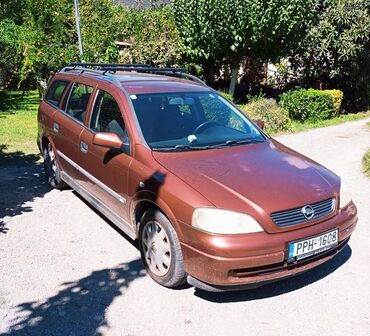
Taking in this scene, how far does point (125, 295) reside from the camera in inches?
142

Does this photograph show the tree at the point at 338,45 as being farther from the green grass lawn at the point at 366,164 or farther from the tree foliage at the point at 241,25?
the green grass lawn at the point at 366,164

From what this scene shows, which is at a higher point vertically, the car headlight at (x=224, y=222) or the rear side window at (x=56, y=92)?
the rear side window at (x=56, y=92)

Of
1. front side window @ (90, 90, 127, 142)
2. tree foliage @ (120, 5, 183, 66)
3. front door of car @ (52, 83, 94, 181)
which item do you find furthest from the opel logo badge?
tree foliage @ (120, 5, 183, 66)

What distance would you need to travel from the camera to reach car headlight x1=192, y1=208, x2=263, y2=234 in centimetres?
Result: 318

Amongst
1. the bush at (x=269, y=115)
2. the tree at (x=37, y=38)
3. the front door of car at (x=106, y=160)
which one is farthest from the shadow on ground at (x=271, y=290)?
the tree at (x=37, y=38)

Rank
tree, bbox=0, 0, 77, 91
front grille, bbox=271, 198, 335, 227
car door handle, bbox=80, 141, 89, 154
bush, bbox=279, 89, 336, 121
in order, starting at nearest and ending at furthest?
front grille, bbox=271, 198, 335, 227, car door handle, bbox=80, 141, 89, 154, bush, bbox=279, 89, 336, 121, tree, bbox=0, 0, 77, 91

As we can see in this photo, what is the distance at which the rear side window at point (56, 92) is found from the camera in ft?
19.0

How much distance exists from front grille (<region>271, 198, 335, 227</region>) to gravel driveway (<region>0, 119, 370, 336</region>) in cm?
70

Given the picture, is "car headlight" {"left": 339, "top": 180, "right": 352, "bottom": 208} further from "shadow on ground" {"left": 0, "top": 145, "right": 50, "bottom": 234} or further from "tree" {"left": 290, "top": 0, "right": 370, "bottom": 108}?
"tree" {"left": 290, "top": 0, "right": 370, "bottom": 108}

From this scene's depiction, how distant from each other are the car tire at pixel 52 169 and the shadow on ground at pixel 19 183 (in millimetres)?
173

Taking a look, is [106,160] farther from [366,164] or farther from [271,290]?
[366,164]

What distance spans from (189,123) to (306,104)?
30.3 feet

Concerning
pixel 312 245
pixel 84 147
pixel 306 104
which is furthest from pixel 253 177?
pixel 306 104

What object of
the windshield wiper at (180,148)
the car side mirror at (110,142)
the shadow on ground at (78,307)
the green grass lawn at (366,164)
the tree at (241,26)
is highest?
the tree at (241,26)
